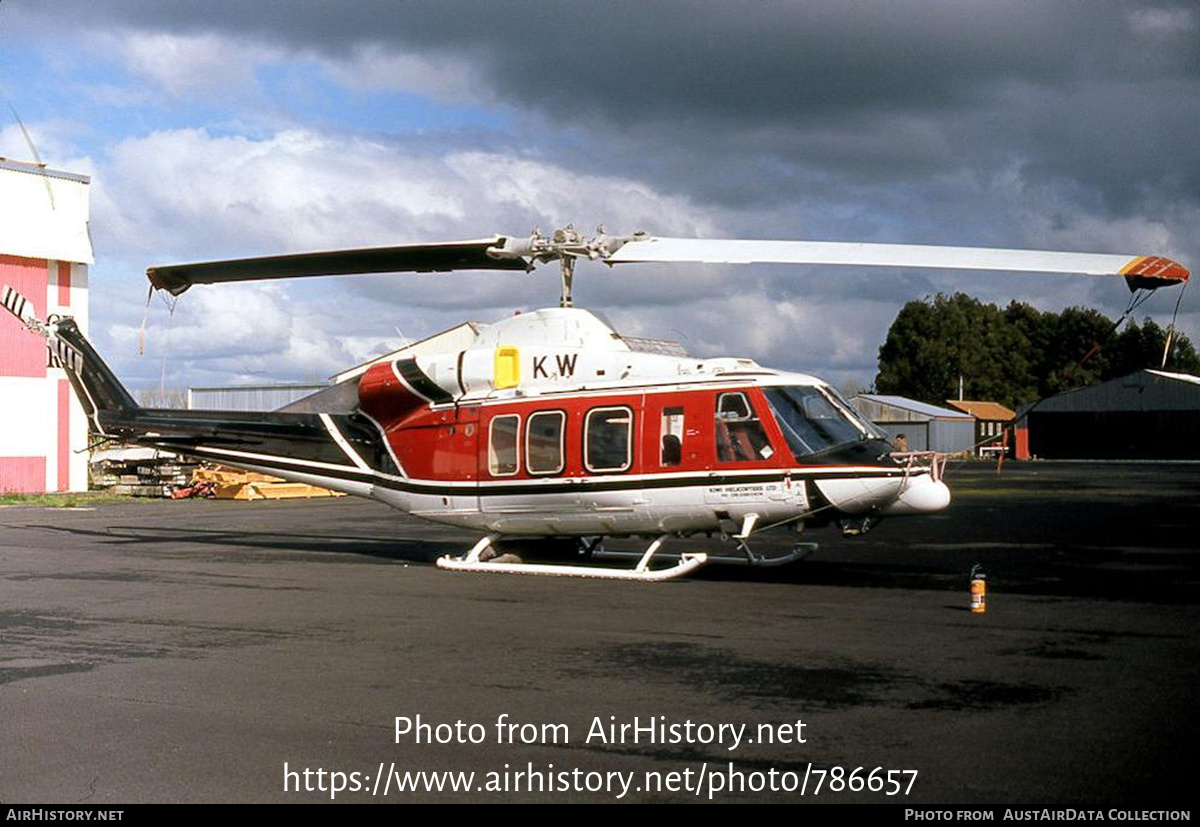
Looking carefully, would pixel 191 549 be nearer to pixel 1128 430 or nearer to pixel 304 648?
pixel 304 648

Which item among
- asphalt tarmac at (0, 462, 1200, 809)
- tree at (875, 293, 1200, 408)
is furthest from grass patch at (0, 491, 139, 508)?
tree at (875, 293, 1200, 408)

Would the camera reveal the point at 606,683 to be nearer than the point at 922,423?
Yes

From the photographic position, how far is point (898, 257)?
11.9m

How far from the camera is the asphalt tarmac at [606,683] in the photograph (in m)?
6.25

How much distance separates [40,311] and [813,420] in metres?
34.1

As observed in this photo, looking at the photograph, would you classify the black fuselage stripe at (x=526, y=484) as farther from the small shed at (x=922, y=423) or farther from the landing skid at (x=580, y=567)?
the small shed at (x=922, y=423)

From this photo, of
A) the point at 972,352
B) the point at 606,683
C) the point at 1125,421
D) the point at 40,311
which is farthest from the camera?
the point at 972,352

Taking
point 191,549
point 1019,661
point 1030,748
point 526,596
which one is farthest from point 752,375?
point 191,549

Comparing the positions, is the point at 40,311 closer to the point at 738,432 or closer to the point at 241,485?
the point at 241,485

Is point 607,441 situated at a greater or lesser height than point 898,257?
lesser

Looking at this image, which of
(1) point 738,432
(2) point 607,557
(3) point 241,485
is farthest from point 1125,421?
(1) point 738,432

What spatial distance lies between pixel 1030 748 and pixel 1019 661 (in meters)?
2.82

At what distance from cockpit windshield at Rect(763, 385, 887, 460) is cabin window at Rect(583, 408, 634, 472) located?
6.15 feet

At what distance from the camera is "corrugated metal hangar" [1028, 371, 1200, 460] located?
7450cm
